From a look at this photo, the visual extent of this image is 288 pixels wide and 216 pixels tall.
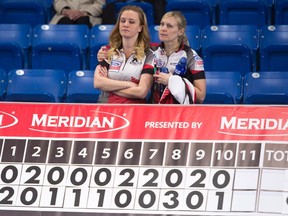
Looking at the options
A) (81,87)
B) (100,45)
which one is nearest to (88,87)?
(81,87)

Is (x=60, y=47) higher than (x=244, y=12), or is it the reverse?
(x=244, y=12)

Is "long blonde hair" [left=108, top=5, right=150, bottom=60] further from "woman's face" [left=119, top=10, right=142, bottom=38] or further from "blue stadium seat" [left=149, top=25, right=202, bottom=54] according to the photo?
"blue stadium seat" [left=149, top=25, right=202, bottom=54]

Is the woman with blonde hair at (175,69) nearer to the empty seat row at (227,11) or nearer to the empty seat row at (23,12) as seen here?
the empty seat row at (227,11)

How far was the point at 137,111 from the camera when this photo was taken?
5.18m

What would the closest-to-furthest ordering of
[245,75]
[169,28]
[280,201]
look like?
[280,201]
[169,28]
[245,75]

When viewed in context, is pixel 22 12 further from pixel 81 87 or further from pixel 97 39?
pixel 81 87

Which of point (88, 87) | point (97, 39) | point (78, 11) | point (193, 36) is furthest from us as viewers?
point (78, 11)

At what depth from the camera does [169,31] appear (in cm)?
583

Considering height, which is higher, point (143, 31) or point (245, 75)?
point (143, 31)

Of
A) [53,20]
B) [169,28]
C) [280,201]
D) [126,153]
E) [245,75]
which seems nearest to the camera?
[280,201]

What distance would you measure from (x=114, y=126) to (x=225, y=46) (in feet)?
7.94

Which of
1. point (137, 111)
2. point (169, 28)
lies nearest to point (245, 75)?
point (169, 28)

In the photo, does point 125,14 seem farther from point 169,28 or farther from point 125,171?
point 125,171

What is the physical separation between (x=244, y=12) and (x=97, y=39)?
1405mm
